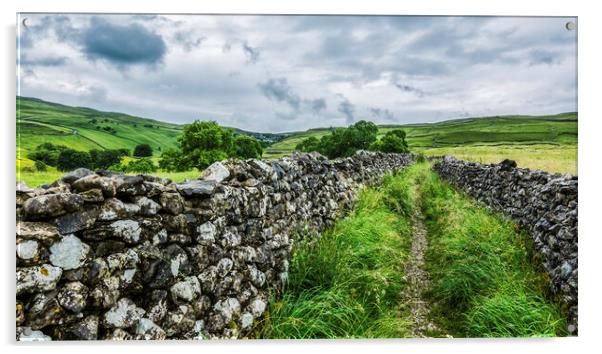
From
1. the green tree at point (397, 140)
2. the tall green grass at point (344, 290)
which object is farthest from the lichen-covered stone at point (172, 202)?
the green tree at point (397, 140)

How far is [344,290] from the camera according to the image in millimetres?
4617

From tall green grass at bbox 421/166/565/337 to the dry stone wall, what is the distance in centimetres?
199

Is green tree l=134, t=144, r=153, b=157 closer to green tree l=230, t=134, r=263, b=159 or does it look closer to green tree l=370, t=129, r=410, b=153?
green tree l=230, t=134, r=263, b=159

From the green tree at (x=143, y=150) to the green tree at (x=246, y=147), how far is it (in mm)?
1330

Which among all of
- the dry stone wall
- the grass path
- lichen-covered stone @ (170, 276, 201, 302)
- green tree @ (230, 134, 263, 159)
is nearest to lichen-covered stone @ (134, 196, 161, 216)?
the dry stone wall

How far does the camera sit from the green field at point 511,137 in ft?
16.1

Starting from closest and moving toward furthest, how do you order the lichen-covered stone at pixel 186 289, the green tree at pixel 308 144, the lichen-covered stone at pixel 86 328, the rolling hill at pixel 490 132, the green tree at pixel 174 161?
the lichen-covered stone at pixel 86 328 → the lichen-covered stone at pixel 186 289 → the green tree at pixel 174 161 → the rolling hill at pixel 490 132 → the green tree at pixel 308 144

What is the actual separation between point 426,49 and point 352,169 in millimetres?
5092

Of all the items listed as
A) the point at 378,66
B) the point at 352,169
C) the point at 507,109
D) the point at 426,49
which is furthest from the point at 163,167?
the point at 352,169

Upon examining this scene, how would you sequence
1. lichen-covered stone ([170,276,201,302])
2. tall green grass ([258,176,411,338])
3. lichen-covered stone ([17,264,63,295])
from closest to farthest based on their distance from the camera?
lichen-covered stone ([17,264,63,295]) → lichen-covered stone ([170,276,201,302]) → tall green grass ([258,176,411,338])

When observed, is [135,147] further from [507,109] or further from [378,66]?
[507,109]

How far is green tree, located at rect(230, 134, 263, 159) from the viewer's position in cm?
564

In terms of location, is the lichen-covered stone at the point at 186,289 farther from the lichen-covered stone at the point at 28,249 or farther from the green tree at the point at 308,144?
the green tree at the point at 308,144

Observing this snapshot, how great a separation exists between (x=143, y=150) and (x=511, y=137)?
4515mm
